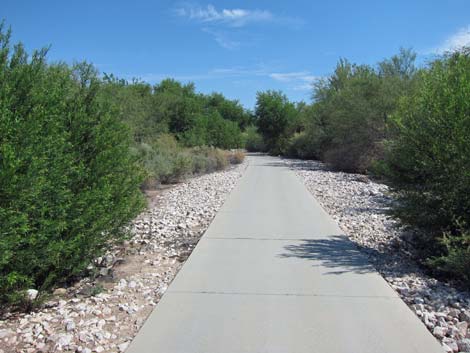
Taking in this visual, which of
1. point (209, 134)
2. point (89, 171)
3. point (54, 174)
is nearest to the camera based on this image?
point (54, 174)

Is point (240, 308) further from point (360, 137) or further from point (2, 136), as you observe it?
point (360, 137)

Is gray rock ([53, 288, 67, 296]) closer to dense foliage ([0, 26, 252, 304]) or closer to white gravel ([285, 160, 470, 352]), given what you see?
dense foliage ([0, 26, 252, 304])

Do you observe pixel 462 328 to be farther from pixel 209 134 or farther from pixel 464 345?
pixel 209 134

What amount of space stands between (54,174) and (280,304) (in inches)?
117

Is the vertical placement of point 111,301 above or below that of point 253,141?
below

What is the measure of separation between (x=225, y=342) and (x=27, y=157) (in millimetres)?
2698

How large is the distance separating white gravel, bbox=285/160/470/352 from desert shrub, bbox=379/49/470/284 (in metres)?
0.48

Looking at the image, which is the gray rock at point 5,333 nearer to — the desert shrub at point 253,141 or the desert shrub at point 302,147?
the desert shrub at point 302,147

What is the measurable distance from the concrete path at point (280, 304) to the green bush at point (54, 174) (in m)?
1.41

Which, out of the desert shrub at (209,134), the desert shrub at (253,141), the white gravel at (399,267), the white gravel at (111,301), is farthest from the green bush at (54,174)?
the desert shrub at (253,141)

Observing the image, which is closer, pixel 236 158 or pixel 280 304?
pixel 280 304

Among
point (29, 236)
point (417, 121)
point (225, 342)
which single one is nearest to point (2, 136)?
point (29, 236)

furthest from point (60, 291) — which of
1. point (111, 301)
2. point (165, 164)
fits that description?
point (165, 164)

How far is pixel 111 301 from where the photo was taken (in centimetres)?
549
